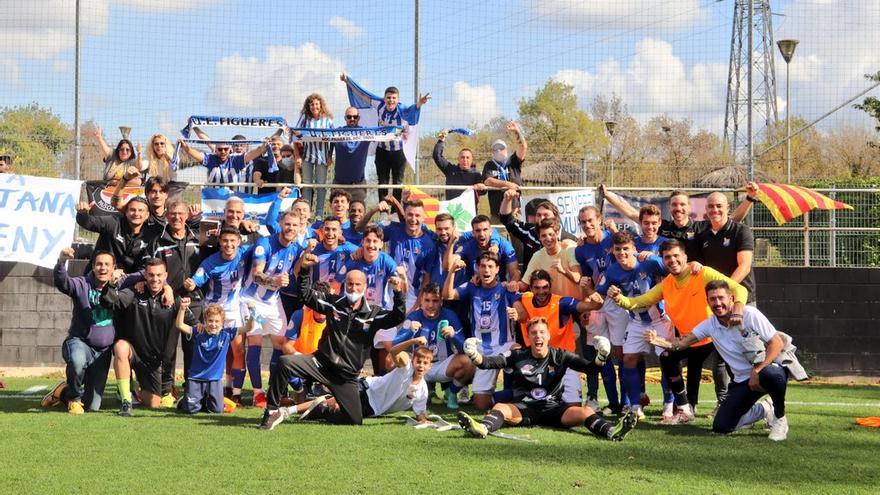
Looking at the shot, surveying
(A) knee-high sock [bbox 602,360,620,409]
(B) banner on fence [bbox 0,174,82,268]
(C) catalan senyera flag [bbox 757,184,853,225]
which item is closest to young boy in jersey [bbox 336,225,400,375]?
(A) knee-high sock [bbox 602,360,620,409]

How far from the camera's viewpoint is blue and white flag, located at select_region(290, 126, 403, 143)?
11.7 m

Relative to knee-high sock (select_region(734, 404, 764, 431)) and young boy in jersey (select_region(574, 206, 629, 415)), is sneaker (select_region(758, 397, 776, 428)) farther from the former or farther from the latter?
young boy in jersey (select_region(574, 206, 629, 415))

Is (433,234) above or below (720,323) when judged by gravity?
above

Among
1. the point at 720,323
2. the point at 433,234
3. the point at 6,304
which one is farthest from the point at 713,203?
the point at 6,304

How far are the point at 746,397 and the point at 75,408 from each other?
18.2 feet

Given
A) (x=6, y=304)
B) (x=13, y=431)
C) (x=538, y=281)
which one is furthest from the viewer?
(x=6, y=304)

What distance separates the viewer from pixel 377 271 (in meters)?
9.30

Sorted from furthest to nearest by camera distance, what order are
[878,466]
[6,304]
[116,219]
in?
[6,304] → [116,219] → [878,466]

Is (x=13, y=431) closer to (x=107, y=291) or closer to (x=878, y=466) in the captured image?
(x=107, y=291)

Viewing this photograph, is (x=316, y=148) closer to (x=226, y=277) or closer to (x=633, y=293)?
(x=226, y=277)

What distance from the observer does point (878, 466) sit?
6.60 meters

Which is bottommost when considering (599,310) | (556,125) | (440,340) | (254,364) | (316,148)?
(254,364)

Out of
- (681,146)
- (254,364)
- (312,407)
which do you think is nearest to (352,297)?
(312,407)

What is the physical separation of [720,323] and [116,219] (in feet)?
18.1
